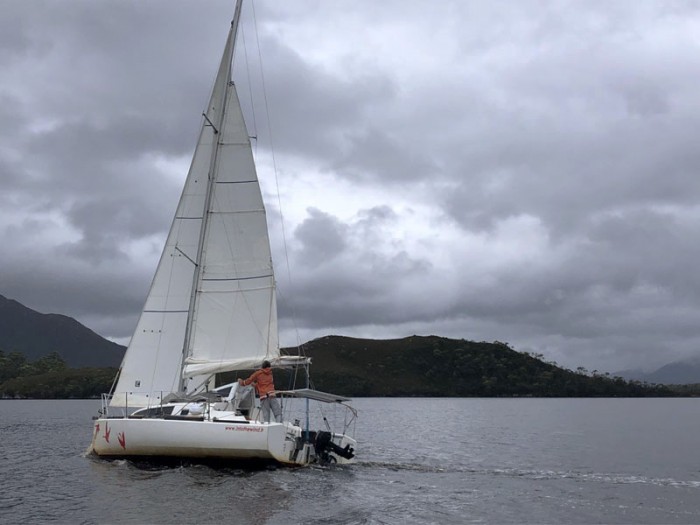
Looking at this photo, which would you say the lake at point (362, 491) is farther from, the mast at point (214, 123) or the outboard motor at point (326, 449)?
the mast at point (214, 123)

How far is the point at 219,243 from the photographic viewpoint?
33562mm

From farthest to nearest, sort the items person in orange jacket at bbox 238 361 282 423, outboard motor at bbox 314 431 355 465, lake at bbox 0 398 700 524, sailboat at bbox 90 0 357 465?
sailboat at bbox 90 0 357 465, outboard motor at bbox 314 431 355 465, person in orange jacket at bbox 238 361 282 423, lake at bbox 0 398 700 524

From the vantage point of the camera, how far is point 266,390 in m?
30.6

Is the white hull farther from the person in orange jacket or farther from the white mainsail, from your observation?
the white mainsail

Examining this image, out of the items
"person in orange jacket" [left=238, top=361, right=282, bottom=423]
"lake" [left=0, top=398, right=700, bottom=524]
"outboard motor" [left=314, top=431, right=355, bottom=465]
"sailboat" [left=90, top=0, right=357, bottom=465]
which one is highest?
"sailboat" [left=90, top=0, right=357, bottom=465]

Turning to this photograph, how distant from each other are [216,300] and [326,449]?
812 cm

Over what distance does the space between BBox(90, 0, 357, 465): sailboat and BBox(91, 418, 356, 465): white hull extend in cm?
169

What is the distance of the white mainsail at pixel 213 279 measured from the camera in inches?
1291

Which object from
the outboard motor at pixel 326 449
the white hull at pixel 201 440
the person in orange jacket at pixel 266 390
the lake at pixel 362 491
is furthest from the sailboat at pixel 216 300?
the lake at pixel 362 491

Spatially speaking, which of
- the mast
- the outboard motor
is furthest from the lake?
the mast

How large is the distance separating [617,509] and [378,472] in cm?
1036

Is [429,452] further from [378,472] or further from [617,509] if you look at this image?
[617,509]

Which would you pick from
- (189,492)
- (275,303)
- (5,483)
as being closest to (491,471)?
(275,303)

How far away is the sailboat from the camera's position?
31.9 meters
